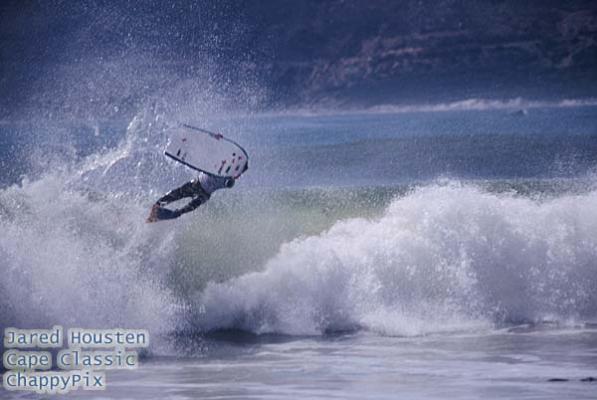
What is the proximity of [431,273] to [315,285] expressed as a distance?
5.95 ft

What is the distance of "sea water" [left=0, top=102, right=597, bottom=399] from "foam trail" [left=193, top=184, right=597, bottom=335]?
25 mm

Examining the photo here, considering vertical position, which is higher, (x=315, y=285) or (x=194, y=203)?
(x=194, y=203)

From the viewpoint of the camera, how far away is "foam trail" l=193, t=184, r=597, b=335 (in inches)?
671

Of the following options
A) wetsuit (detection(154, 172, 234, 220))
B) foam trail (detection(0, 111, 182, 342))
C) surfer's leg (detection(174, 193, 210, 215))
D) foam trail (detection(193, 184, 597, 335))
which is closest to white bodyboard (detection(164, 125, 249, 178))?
wetsuit (detection(154, 172, 234, 220))

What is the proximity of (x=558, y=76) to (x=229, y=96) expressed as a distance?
33294mm

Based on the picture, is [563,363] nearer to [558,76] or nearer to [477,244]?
[477,244]

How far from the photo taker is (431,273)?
17.9 m

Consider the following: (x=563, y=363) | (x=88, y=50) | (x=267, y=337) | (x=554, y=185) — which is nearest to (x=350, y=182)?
(x=554, y=185)

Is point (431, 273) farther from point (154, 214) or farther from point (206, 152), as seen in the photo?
point (154, 214)

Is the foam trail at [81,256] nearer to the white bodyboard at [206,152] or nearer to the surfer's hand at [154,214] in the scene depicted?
the surfer's hand at [154,214]

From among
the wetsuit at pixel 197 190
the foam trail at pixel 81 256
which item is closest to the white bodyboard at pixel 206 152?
the wetsuit at pixel 197 190

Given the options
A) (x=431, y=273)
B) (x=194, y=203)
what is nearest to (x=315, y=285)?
(x=431, y=273)

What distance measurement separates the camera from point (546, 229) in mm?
18812

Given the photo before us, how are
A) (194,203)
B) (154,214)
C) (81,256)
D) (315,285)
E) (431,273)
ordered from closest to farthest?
1. (194,203)
2. (81,256)
3. (315,285)
4. (154,214)
5. (431,273)
